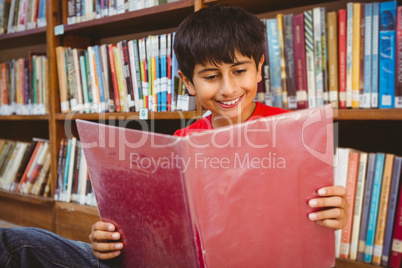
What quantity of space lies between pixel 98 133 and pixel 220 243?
0.94 ft

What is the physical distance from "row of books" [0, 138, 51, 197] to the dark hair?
1080mm

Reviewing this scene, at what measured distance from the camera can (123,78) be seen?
136cm

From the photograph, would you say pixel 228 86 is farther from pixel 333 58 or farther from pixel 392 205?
pixel 392 205

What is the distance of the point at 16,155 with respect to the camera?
178 centimetres

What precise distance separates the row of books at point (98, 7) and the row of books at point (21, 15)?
0.21 metres

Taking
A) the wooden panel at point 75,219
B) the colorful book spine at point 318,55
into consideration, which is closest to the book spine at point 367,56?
the colorful book spine at point 318,55

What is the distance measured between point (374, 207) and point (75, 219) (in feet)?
4.04

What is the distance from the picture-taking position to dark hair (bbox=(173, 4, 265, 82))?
0.85m

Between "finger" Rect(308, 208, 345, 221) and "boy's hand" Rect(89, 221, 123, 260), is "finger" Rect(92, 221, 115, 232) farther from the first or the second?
"finger" Rect(308, 208, 345, 221)

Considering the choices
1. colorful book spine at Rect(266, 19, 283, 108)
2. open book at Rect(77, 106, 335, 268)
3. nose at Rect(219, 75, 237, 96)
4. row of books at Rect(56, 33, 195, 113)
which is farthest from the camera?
row of books at Rect(56, 33, 195, 113)

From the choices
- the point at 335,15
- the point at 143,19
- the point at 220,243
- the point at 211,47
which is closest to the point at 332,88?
the point at 335,15

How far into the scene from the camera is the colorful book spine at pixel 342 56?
948 mm

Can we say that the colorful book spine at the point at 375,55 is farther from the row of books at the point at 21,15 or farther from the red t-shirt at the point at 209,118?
the row of books at the point at 21,15

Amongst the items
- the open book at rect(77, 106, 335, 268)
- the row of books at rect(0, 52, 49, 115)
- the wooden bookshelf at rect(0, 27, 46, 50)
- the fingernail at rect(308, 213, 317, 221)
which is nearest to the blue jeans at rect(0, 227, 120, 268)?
the open book at rect(77, 106, 335, 268)
